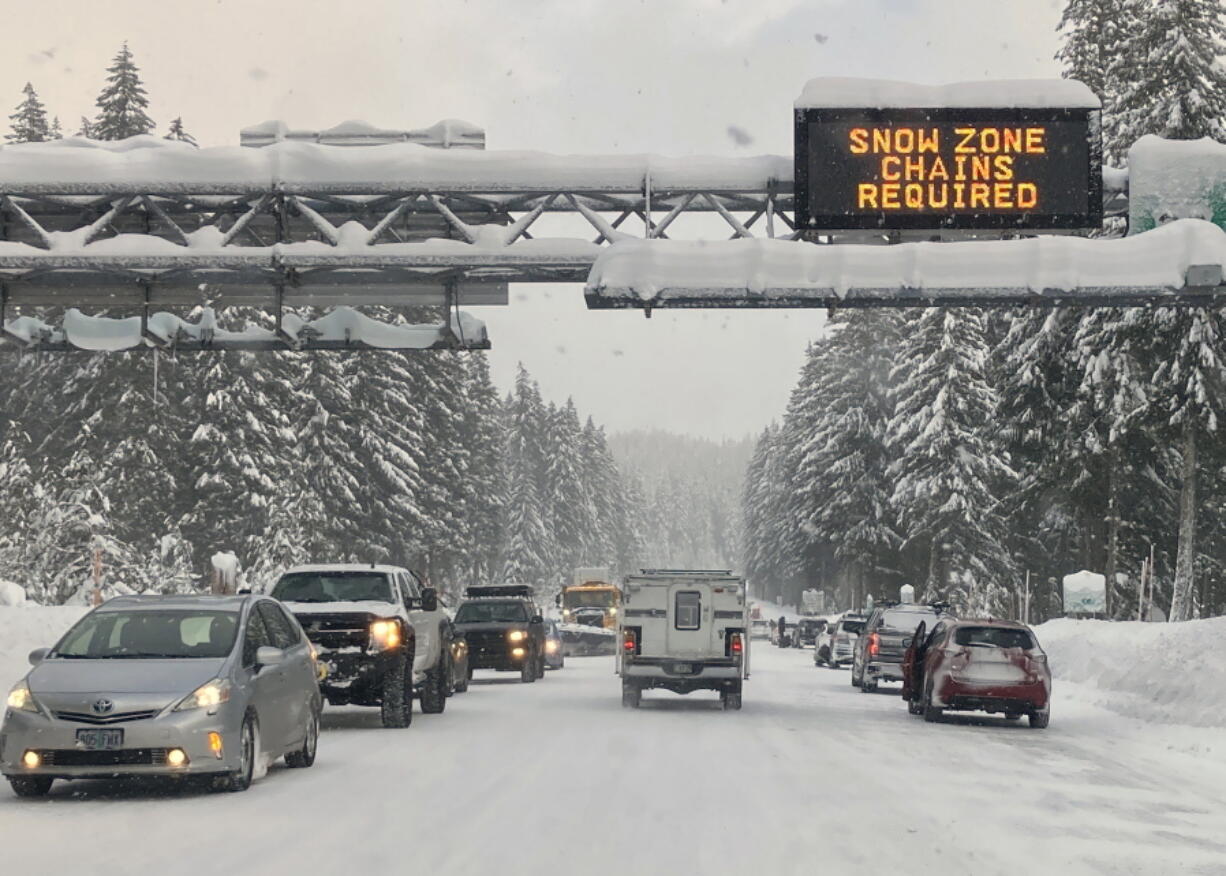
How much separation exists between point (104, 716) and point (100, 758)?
0.31 m

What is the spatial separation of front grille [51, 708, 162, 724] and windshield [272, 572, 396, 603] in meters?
8.36

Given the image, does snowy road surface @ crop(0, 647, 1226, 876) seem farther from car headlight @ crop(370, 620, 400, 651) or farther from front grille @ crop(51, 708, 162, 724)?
car headlight @ crop(370, 620, 400, 651)

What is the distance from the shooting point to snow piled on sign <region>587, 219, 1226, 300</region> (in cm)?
2372

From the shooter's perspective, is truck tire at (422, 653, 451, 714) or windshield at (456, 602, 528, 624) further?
windshield at (456, 602, 528, 624)

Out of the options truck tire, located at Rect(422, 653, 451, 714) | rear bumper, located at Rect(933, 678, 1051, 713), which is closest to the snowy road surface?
rear bumper, located at Rect(933, 678, 1051, 713)

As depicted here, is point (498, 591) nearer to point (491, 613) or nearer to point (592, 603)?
point (491, 613)

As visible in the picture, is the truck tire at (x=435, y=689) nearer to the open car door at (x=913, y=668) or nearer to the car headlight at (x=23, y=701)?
the open car door at (x=913, y=668)

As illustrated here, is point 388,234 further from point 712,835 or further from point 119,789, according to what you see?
point 712,835

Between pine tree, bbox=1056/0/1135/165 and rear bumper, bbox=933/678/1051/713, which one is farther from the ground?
pine tree, bbox=1056/0/1135/165

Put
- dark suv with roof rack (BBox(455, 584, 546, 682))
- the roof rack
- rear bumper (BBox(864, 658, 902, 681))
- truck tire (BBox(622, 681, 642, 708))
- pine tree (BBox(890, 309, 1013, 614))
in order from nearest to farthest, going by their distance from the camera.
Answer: truck tire (BBox(622, 681, 642, 708))
rear bumper (BBox(864, 658, 902, 681))
dark suv with roof rack (BBox(455, 584, 546, 682))
the roof rack
pine tree (BBox(890, 309, 1013, 614))

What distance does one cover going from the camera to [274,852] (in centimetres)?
1087

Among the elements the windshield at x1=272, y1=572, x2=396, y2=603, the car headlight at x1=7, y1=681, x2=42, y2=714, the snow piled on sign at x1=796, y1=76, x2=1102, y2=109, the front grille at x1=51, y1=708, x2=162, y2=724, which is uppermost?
the snow piled on sign at x1=796, y1=76, x2=1102, y2=109

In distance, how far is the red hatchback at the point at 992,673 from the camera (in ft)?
81.4

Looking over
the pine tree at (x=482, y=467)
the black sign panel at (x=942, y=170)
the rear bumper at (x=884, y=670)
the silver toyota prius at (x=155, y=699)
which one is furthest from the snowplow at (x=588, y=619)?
the silver toyota prius at (x=155, y=699)
